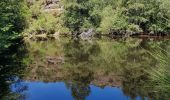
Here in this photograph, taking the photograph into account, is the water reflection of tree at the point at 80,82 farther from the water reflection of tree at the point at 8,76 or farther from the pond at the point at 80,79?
the water reflection of tree at the point at 8,76

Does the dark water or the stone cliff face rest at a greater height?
the stone cliff face

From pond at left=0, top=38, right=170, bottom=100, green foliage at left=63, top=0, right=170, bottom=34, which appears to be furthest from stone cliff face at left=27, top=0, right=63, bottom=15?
pond at left=0, top=38, right=170, bottom=100

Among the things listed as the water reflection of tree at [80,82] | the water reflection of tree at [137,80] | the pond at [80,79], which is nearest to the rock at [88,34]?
the pond at [80,79]

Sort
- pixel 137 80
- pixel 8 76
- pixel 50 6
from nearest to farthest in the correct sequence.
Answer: pixel 137 80, pixel 8 76, pixel 50 6

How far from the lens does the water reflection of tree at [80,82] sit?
19348 mm

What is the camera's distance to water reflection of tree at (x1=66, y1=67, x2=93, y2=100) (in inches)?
762

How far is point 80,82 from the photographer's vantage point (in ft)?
74.4

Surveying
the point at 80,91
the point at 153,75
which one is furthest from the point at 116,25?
the point at 153,75

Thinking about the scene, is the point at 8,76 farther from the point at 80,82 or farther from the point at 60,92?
the point at 80,82

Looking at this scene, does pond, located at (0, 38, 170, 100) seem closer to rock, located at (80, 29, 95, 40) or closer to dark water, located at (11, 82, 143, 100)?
dark water, located at (11, 82, 143, 100)

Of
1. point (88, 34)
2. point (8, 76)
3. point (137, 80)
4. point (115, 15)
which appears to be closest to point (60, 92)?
point (8, 76)

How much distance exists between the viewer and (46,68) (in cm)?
2980

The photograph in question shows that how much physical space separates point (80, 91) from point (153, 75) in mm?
14808

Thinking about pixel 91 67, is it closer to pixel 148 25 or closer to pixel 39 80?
pixel 39 80
